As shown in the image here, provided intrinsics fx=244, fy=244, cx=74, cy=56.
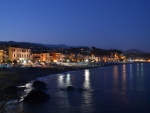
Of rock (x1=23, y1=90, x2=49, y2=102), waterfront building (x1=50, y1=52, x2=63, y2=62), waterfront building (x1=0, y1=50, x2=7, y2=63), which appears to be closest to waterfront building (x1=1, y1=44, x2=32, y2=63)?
waterfront building (x1=0, y1=50, x2=7, y2=63)

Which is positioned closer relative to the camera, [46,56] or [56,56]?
[46,56]

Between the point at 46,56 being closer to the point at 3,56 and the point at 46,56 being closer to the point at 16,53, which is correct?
the point at 16,53

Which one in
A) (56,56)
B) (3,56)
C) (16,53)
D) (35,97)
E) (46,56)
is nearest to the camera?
(35,97)

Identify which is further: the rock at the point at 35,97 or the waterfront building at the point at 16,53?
the waterfront building at the point at 16,53

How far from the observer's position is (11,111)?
17703 millimetres

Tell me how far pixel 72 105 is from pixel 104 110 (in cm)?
324

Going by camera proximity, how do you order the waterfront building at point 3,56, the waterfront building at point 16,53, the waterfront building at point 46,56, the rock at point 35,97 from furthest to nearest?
the waterfront building at point 46,56 < the waterfront building at point 16,53 < the waterfront building at point 3,56 < the rock at point 35,97

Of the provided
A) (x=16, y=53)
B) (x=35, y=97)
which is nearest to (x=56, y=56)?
(x=16, y=53)

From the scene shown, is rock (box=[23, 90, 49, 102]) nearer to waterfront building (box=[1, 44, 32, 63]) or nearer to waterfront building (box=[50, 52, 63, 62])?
A: waterfront building (box=[1, 44, 32, 63])

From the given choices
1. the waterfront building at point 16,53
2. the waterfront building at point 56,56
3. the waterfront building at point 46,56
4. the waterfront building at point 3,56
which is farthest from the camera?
the waterfront building at point 56,56

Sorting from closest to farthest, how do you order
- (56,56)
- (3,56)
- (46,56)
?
(3,56) < (46,56) < (56,56)

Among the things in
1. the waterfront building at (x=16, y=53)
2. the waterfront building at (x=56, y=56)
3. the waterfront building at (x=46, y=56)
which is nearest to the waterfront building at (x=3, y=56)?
the waterfront building at (x=16, y=53)

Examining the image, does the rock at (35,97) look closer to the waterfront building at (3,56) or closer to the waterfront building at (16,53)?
the waterfront building at (3,56)

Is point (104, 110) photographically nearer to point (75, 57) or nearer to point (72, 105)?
point (72, 105)
